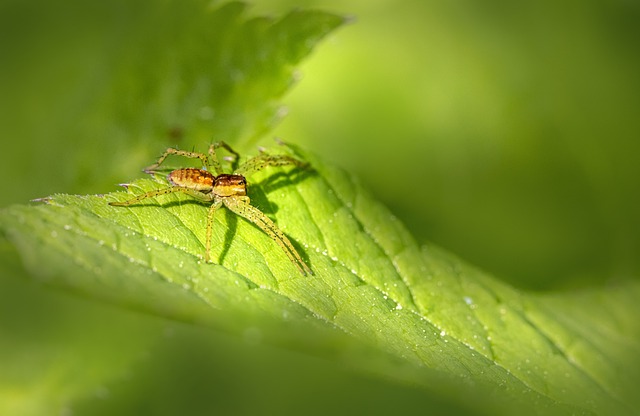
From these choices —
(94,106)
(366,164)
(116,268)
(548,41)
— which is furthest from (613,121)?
(116,268)

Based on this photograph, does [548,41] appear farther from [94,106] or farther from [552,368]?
[94,106]

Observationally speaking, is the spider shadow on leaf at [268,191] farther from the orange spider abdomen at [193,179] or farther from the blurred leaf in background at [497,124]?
the blurred leaf in background at [497,124]

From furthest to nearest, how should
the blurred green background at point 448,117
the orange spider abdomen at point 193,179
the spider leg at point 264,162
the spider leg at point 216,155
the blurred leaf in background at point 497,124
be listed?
the blurred leaf in background at point 497,124 < the blurred green background at point 448,117 < the spider leg at point 216,155 < the spider leg at point 264,162 < the orange spider abdomen at point 193,179

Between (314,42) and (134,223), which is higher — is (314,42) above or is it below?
above

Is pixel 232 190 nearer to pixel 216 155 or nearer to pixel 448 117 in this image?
pixel 216 155

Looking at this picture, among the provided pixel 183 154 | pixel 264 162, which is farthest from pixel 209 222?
pixel 183 154

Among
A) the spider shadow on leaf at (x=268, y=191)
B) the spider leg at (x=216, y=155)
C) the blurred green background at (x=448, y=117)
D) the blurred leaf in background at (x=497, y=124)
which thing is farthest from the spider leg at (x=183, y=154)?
the blurred leaf in background at (x=497, y=124)

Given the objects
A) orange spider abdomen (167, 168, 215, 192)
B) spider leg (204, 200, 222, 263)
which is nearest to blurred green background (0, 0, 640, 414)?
orange spider abdomen (167, 168, 215, 192)
